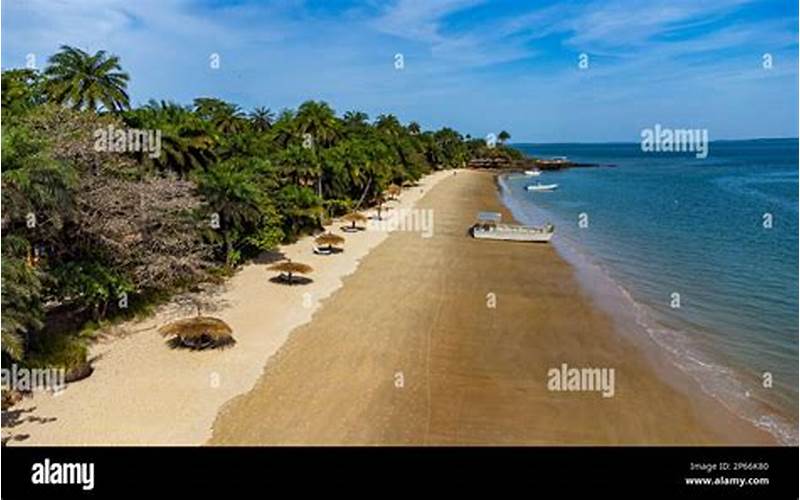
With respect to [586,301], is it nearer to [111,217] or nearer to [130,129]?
[111,217]

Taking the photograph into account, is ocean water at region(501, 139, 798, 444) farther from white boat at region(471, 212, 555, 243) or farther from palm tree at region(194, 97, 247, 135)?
palm tree at region(194, 97, 247, 135)

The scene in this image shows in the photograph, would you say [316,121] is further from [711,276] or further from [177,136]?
[711,276]

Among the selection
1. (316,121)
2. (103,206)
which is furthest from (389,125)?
(103,206)

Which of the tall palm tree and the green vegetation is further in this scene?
the tall palm tree

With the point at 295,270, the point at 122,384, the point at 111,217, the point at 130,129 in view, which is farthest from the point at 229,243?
the point at 122,384
